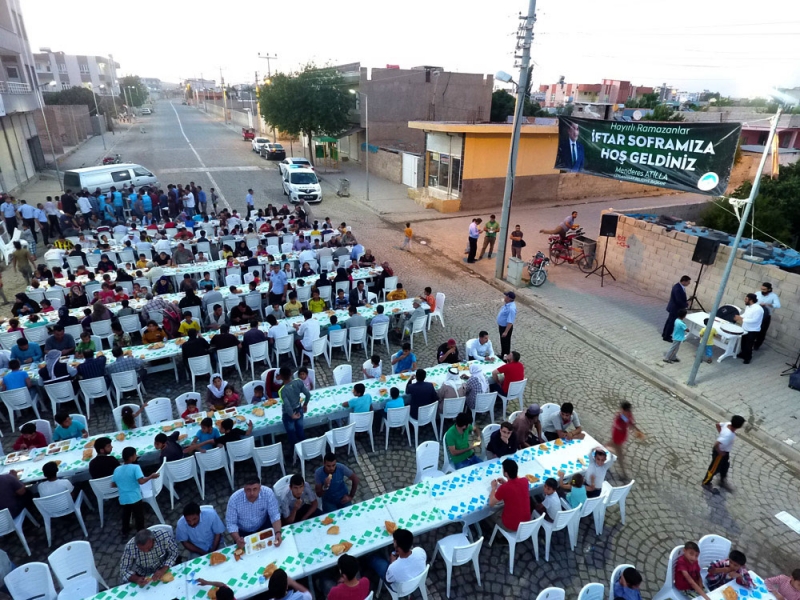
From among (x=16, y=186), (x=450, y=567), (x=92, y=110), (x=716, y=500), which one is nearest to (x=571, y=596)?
(x=450, y=567)

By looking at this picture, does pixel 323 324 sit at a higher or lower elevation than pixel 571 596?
higher

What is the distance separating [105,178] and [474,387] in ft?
70.1

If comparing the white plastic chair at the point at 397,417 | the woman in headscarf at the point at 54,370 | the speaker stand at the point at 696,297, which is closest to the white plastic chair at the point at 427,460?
the white plastic chair at the point at 397,417

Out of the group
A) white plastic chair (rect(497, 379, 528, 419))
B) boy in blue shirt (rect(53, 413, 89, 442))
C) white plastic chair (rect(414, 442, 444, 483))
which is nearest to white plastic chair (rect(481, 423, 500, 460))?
white plastic chair (rect(414, 442, 444, 483))

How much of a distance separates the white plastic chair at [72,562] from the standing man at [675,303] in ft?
36.9

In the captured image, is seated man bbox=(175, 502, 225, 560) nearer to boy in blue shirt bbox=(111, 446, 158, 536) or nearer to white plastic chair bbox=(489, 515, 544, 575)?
boy in blue shirt bbox=(111, 446, 158, 536)

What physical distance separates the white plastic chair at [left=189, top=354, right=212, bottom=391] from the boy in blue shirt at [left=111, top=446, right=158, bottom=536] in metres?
2.94

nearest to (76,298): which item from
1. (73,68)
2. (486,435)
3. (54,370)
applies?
(54,370)

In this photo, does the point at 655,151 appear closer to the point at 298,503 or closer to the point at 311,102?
the point at 298,503

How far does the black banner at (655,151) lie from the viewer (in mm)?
10867

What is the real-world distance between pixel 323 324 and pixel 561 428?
5382 millimetres

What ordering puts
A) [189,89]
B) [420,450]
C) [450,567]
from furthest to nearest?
1. [189,89]
2. [420,450]
3. [450,567]

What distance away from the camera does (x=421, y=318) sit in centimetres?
1098

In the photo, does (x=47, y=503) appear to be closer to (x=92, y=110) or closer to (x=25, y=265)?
(x=25, y=265)
